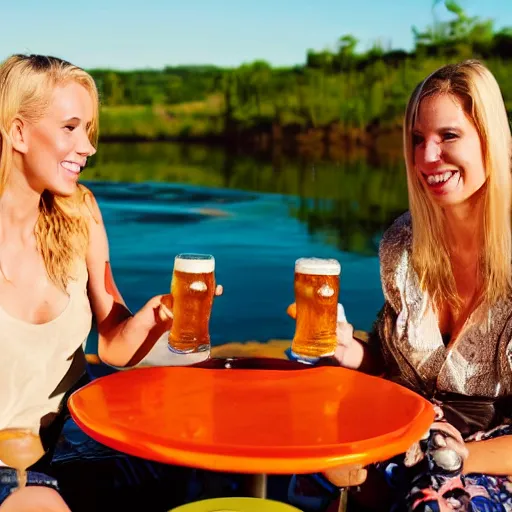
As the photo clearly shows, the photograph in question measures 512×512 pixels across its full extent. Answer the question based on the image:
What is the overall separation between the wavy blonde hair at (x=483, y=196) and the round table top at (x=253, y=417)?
1.31ft

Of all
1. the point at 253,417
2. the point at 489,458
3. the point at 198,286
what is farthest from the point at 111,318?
the point at 489,458

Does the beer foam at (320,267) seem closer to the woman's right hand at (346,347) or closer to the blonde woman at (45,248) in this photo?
the woman's right hand at (346,347)

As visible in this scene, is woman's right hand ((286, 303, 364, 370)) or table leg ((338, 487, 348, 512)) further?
woman's right hand ((286, 303, 364, 370))

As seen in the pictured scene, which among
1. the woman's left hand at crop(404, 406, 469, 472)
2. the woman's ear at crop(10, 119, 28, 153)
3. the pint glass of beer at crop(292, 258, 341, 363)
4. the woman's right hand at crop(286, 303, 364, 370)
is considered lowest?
the woman's left hand at crop(404, 406, 469, 472)

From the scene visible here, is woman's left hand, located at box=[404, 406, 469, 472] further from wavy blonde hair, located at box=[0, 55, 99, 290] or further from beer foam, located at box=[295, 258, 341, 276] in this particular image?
wavy blonde hair, located at box=[0, 55, 99, 290]

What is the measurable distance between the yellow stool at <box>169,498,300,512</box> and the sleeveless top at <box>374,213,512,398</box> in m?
0.62

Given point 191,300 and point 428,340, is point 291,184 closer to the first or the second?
point 428,340

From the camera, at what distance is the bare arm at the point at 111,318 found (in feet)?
6.70

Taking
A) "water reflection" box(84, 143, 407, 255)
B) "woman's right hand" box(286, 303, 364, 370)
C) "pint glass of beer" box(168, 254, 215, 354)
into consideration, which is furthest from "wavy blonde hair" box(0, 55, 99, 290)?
"water reflection" box(84, 143, 407, 255)

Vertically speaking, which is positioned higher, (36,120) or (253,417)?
(36,120)

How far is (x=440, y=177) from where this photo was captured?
1.99 m

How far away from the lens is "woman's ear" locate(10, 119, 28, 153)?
190cm

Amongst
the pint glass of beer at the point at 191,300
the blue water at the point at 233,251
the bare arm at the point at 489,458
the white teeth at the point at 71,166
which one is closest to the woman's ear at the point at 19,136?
the white teeth at the point at 71,166

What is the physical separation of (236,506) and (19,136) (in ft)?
3.35
